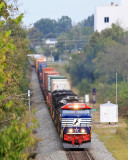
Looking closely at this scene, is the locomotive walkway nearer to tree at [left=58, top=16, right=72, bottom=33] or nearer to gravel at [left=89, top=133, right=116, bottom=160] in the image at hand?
gravel at [left=89, top=133, right=116, bottom=160]

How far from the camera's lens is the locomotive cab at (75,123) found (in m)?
20.8

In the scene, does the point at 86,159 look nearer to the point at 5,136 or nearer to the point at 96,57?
the point at 5,136

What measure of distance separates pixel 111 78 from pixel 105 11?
94.8 feet

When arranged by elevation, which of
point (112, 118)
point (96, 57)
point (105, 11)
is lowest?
point (112, 118)

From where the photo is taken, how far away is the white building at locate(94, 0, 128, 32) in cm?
7838

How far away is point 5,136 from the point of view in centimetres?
929

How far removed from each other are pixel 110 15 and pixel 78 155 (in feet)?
208

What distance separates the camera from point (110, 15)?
3155 inches

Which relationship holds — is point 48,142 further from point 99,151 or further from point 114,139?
point 114,139

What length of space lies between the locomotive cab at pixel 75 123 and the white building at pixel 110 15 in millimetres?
59775

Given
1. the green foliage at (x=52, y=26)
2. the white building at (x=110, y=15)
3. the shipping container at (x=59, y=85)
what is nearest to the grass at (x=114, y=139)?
the shipping container at (x=59, y=85)

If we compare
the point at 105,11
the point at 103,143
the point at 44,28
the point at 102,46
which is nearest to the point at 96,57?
the point at 102,46

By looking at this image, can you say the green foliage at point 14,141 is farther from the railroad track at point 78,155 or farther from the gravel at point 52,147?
the railroad track at point 78,155

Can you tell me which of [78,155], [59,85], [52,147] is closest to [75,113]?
[78,155]
